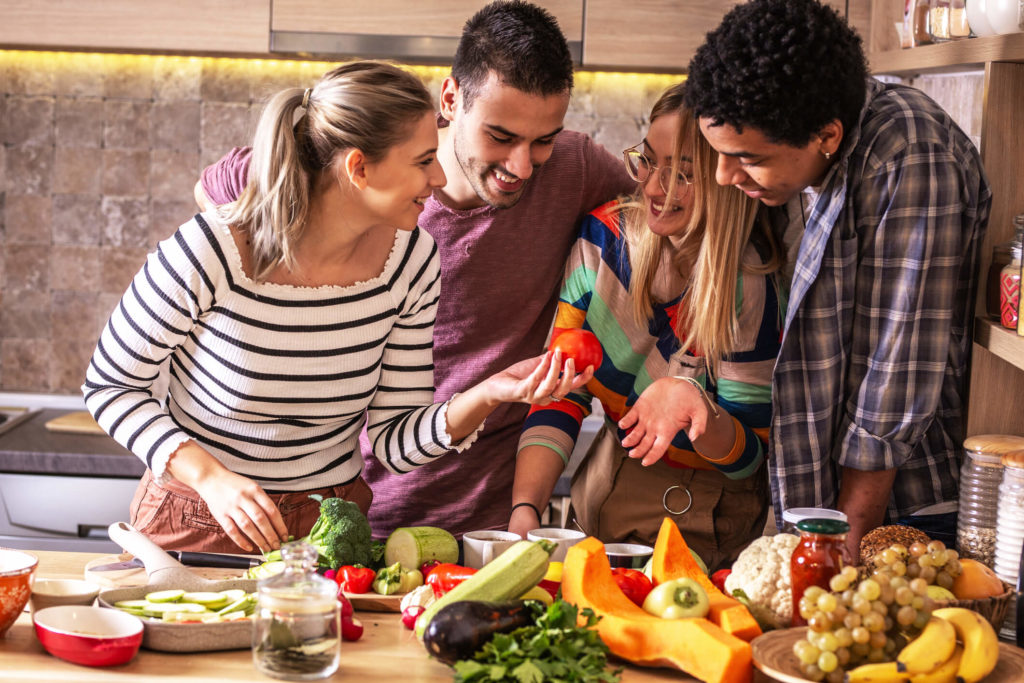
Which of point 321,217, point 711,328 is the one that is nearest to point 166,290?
point 321,217

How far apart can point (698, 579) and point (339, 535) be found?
0.51m

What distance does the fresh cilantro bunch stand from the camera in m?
1.18

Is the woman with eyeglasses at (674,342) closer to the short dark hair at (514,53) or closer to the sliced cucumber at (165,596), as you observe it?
the short dark hair at (514,53)

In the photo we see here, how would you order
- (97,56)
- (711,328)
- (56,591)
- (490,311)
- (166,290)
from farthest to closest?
(97,56)
(490,311)
(711,328)
(166,290)
(56,591)

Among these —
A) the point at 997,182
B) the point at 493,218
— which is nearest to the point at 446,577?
the point at 493,218

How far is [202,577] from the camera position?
4.85 ft

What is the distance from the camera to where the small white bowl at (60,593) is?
1369mm

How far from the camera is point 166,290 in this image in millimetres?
1694

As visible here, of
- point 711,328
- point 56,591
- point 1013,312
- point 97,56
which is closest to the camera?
point 56,591

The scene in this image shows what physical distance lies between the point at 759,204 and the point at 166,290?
3.37ft

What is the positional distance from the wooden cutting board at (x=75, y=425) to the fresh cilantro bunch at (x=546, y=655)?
85.3 inches

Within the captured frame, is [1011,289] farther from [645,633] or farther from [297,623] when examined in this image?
[297,623]

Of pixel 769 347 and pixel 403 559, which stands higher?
pixel 769 347

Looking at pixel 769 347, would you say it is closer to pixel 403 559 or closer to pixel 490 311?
pixel 490 311
